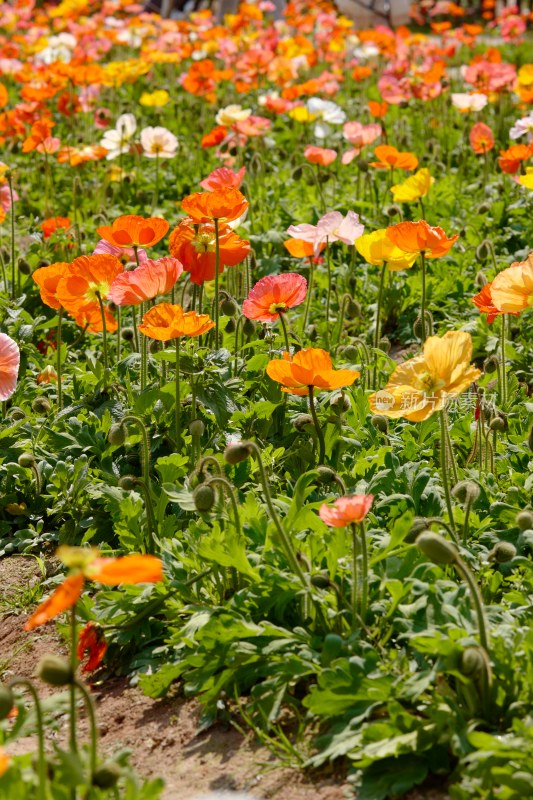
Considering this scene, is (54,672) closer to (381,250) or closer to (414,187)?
(381,250)

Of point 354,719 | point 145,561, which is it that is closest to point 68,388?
point 354,719

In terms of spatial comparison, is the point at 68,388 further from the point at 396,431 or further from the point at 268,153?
the point at 268,153

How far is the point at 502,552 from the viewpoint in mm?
2584

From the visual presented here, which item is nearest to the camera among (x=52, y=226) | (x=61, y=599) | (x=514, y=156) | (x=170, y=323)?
(x=61, y=599)

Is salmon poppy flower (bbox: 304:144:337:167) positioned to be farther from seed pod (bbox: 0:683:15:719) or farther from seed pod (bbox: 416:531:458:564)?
seed pod (bbox: 0:683:15:719)

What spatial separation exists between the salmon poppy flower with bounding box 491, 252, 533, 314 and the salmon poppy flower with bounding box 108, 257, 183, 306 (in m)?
0.87

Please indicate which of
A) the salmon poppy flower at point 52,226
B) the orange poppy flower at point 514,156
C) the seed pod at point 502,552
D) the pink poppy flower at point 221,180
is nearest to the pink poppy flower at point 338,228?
the pink poppy flower at point 221,180

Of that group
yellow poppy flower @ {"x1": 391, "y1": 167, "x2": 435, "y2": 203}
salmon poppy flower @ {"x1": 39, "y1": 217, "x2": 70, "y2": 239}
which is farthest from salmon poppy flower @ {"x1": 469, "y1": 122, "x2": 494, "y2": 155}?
salmon poppy flower @ {"x1": 39, "y1": 217, "x2": 70, "y2": 239}

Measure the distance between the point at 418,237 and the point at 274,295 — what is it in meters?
0.45

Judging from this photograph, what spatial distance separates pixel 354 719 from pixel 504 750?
0.33m

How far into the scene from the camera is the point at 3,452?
3490 mm

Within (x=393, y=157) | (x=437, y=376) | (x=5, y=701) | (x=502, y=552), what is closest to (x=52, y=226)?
(x=393, y=157)

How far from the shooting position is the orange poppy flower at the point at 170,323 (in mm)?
2924

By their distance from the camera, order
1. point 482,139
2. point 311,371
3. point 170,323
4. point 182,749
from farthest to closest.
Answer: point 482,139 → point 170,323 → point 311,371 → point 182,749
